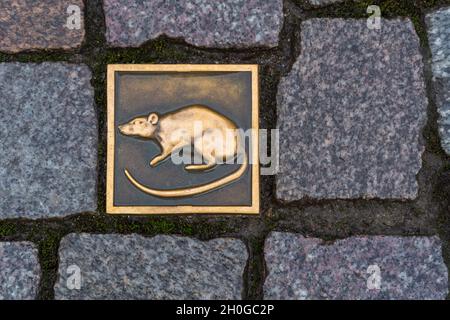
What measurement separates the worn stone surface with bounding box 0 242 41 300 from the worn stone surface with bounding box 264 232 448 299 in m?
0.54

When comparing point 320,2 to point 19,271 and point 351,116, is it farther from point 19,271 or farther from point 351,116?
point 19,271

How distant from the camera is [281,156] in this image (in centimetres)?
134

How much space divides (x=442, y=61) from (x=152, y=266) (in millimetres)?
846

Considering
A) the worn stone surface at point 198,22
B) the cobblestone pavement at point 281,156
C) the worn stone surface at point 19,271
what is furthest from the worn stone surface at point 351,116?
the worn stone surface at point 19,271

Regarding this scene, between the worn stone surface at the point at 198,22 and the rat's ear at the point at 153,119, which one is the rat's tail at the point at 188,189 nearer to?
the rat's ear at the point at 153,119

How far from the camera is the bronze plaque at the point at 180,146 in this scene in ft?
4.32

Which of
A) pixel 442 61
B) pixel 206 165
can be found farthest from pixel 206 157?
pixel 442 61

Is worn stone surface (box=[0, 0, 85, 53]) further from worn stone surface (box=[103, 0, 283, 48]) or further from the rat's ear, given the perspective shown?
the rat's ear

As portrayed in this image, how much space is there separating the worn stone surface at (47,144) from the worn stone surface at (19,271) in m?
0.08

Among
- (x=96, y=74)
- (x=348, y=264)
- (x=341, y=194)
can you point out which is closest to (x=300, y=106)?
(x=341, y=194)

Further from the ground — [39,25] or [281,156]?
[39,25]
